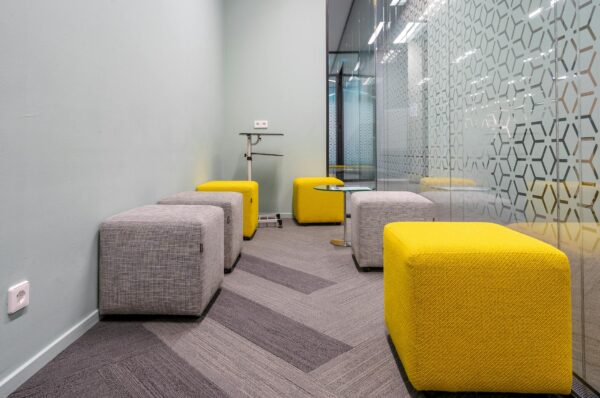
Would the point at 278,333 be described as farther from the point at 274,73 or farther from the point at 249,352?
the point at 274,73

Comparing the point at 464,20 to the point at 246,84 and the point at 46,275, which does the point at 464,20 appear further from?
the point at 246,84

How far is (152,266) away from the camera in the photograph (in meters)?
1.79

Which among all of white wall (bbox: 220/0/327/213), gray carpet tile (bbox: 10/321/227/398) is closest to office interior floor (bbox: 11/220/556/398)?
gray carpet tile (bbox: 10/321/227/398)

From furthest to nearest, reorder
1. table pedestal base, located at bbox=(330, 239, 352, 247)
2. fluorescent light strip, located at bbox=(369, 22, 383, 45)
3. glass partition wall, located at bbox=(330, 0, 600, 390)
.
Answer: fluorescent light strip, located at bbox=(369, 22, 383, 45) → table pedestal base, located at bbox=(330, 239, 352, 247) → glass partition wall, located at bbox=(330, 0, 600, 390)

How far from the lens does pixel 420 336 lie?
1162 mm

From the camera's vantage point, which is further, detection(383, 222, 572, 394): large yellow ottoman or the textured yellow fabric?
the textured yellow fabric

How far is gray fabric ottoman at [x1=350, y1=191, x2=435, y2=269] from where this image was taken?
2664mm

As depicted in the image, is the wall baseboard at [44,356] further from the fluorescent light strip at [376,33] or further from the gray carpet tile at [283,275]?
the fluorescent light strip at [376,33]

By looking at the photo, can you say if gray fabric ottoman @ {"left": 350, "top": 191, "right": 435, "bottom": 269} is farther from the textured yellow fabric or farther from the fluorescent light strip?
the fluorescent light strip

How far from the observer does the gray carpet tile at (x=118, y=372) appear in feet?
4.16

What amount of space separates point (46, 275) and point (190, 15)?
294 cm

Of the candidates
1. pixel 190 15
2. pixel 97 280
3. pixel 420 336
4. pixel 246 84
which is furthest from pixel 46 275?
pixel 246 84

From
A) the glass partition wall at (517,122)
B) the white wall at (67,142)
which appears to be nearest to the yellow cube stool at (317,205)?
the glass partition wall at (517,122)

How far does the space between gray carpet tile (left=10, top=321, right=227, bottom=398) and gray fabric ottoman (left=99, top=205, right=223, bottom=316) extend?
17cm
